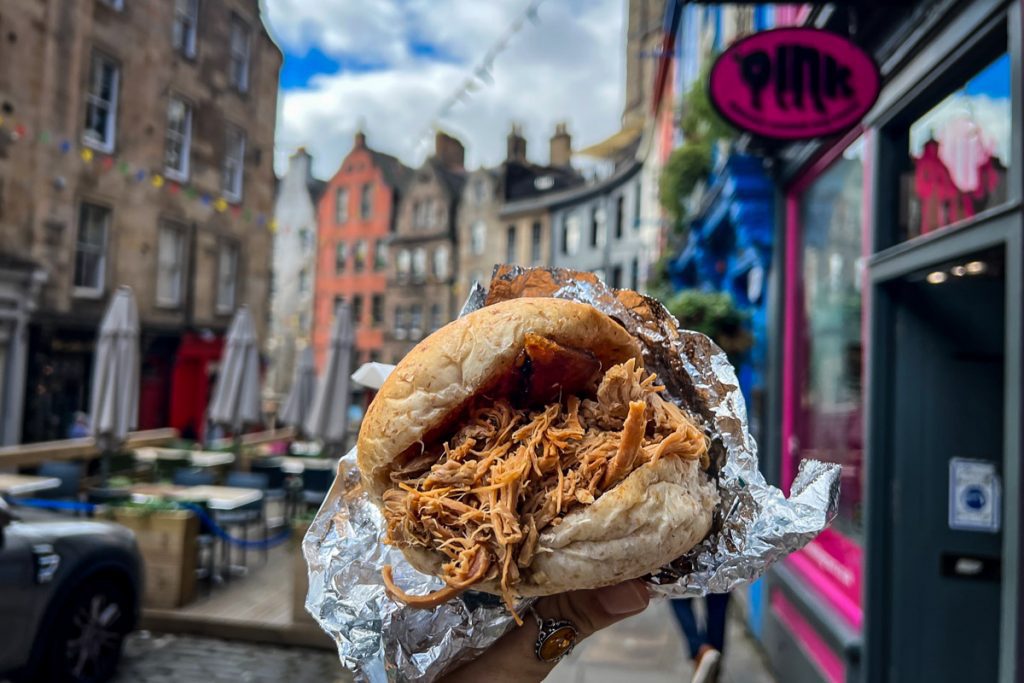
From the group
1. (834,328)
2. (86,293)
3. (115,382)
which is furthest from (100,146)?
(834,328)

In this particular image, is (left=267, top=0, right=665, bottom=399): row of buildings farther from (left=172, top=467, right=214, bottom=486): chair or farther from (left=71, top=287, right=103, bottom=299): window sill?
(left=172, top=467, right=214, bottom=486): chair

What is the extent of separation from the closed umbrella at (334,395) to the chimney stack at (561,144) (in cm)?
1665

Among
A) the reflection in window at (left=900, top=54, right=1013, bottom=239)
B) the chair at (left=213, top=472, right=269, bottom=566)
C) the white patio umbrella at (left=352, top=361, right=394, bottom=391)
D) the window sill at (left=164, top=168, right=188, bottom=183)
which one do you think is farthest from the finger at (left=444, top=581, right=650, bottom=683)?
the window sill at (left=164, top=168, right=188, bottom=183)

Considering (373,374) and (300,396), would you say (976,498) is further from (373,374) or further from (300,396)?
(300,396)

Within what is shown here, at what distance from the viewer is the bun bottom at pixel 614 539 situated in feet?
4.13

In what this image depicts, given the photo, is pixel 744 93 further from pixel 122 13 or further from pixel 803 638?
pixel 122 13

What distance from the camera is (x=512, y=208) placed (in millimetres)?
26516

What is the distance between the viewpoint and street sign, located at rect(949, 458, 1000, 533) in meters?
3.71

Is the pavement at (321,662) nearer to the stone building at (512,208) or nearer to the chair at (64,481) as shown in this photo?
the chair at (64,481)

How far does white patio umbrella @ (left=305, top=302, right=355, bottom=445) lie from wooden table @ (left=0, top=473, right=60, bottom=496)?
2650mm

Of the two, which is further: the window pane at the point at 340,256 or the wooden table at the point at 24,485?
the window pane at the point at 340,256

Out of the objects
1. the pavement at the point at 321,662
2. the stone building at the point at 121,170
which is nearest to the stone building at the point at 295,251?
the stone building at the point at 121,170

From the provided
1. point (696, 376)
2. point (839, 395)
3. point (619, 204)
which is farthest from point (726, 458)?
point (619, 204)

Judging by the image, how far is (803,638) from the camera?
4.79 metres
